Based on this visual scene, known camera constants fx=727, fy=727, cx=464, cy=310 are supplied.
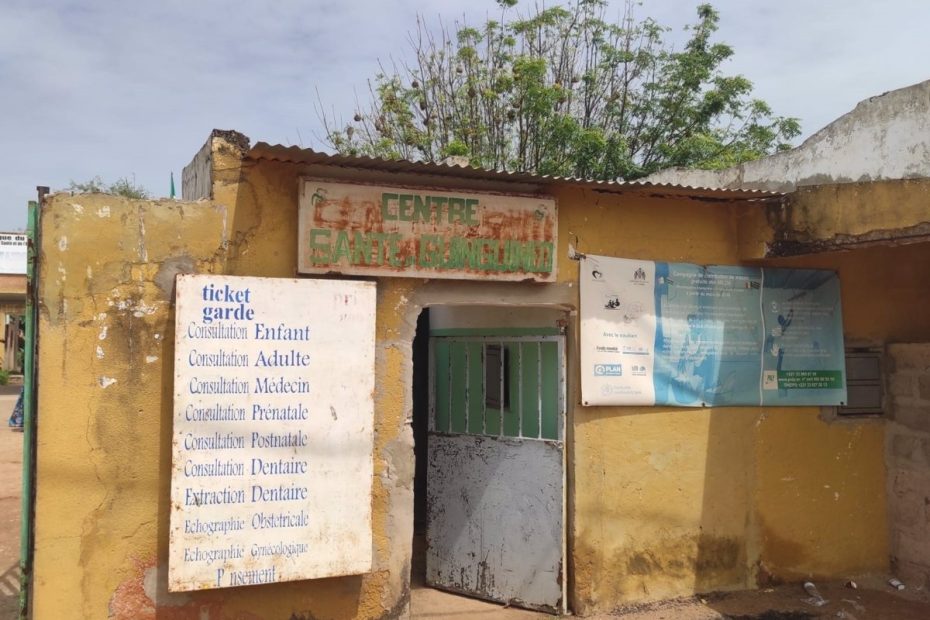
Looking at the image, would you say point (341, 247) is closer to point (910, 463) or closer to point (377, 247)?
point (377, 247)

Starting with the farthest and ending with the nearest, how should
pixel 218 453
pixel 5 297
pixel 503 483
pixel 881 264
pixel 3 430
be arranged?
pixel 5 297 < pixel 3 430 < pixel 881 264 < pixel 503 483 < pixel 218 453

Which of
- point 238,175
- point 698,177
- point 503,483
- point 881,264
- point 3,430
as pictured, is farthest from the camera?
point 3,430

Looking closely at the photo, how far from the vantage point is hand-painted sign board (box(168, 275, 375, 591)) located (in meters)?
4.10

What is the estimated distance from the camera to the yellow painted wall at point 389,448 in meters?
4.05

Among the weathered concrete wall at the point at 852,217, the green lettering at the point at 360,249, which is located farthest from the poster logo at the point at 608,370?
the green lettering at the point at 360,249

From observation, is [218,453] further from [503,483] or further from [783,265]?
[783,265]

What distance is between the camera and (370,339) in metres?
4.55

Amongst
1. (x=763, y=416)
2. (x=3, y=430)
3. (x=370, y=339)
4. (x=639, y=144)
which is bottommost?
(x=3, y=430)

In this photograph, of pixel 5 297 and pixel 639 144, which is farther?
pixel 5 297

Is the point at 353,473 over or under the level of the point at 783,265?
under

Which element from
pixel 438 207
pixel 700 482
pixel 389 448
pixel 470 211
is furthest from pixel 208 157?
pixel 700 482

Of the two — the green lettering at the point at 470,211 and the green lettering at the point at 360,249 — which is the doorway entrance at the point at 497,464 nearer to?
the green lettering at the point at 470,211

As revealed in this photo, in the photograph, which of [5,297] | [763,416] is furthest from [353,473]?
[5,297]

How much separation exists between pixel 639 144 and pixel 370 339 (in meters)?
10.4
